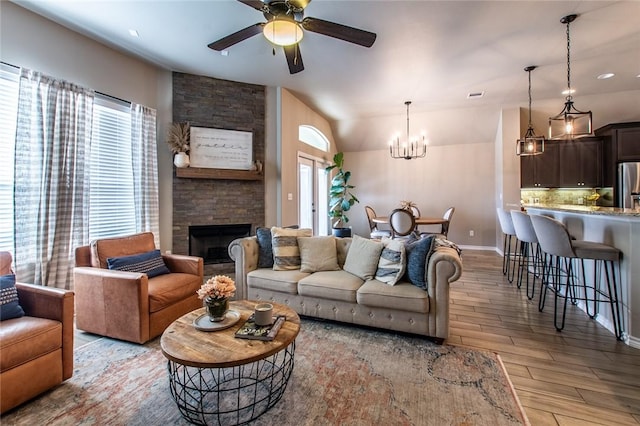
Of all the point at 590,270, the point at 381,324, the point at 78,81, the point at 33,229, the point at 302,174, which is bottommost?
the point at 381,324

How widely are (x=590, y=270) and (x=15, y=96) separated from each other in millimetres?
6124

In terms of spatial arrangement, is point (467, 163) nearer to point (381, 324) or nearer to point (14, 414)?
point (381, 324)

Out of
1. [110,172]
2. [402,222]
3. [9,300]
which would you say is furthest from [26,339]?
[402,222]

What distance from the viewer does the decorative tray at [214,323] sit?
5.86 ft

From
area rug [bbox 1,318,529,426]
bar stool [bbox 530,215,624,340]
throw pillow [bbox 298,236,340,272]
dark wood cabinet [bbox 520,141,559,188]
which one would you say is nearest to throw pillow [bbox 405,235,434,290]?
area rug [bbox 1,318,529,426]

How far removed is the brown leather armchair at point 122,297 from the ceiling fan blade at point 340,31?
250 centimetres

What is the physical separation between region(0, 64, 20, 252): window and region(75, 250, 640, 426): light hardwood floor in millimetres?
1183

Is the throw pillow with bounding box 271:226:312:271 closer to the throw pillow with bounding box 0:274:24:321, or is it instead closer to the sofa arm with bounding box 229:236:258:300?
the sofa arm with bounding box 229:236:258:300

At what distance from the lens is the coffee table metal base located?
1.64m

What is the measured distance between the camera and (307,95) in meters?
5.23

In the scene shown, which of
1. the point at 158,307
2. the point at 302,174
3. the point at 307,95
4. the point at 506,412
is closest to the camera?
the point at 506,412

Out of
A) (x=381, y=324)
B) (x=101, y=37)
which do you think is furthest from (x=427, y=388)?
(x=101, y=37)

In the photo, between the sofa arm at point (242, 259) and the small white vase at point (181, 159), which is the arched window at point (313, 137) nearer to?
the small white vase at point (181, 159)

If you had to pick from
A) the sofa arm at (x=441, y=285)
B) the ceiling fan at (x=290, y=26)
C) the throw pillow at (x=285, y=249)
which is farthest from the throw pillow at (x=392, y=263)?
the ceiling fan at (x=290, y=26)
